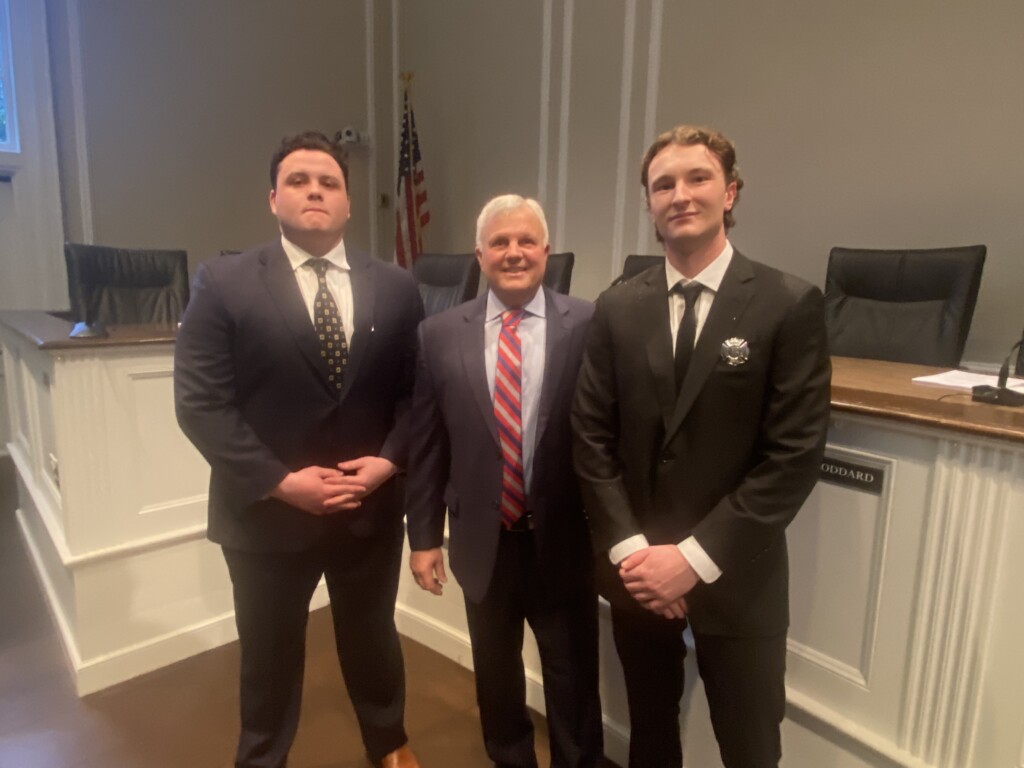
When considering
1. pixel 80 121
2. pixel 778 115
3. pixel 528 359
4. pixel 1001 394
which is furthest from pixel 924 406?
pixel 80 121

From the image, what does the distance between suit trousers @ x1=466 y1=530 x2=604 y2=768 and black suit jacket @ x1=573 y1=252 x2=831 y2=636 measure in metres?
0.24

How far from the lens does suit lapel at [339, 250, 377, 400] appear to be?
1365 mm

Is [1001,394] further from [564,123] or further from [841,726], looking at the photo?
[564,123]

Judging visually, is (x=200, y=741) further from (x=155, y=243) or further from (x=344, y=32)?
(x=344, y=32)

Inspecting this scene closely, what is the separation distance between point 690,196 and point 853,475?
2.04 ft

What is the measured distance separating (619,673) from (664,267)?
1068mm

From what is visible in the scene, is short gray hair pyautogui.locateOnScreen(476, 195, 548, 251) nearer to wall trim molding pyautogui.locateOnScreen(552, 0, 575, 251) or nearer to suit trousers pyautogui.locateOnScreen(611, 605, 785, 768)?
suit trousers pyautogui.locateOnScreen(611, 605, 785, 768)

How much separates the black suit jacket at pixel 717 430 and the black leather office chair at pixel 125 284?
9.49 feet

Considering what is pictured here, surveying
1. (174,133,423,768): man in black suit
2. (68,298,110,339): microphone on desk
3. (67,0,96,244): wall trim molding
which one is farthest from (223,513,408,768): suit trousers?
(67,0,96,244): wall trim molding

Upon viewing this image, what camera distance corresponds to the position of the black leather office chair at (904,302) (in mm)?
2480

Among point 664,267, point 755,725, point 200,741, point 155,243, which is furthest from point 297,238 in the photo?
point 155,243

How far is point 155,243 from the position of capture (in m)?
4.49

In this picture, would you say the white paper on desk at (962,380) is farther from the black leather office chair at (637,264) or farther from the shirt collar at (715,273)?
the black leather office chair at (637,264)

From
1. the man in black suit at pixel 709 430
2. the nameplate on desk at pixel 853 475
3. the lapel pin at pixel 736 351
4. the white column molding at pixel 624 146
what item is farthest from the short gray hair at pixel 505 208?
the white column molding at pixel 624 146
